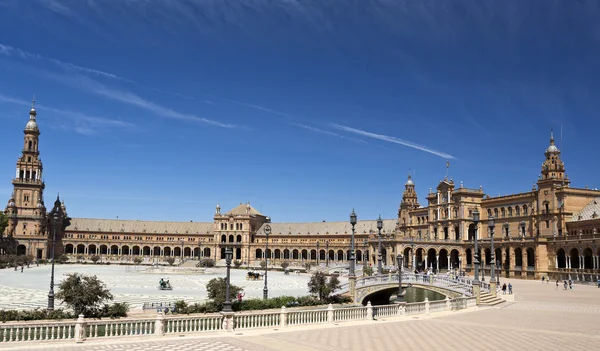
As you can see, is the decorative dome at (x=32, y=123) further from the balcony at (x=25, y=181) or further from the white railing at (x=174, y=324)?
the white railing at (x=174, y=324)

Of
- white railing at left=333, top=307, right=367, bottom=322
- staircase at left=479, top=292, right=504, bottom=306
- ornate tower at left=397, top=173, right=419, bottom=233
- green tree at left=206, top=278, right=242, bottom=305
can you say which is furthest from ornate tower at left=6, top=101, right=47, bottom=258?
white railing at left=333, top=307, right=367, bottom=322

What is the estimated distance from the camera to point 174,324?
21.6m

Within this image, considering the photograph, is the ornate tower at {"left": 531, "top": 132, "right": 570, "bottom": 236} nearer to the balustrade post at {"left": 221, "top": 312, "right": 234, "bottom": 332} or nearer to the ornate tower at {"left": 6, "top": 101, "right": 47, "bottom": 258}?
the balustrade post at {"left": 221, "top": 312, "right": 234, "bottom": 332}

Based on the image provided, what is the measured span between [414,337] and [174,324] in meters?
9.04

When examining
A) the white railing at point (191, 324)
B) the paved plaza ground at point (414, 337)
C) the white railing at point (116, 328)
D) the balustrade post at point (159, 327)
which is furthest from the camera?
the white railing at point (191, 324)

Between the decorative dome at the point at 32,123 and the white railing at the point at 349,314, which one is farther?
the decorative dome at the point at 32,123

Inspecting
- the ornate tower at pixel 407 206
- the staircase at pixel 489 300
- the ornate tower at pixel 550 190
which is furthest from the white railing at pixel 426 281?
the ornate tower at pixel 407 206

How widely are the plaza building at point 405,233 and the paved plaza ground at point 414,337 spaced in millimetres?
13803

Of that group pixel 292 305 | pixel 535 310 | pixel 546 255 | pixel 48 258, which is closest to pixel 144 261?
pixel 48 258

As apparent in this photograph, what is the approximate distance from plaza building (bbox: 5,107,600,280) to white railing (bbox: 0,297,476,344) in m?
18.2

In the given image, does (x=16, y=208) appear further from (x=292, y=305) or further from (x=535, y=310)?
(x=535, y=310)

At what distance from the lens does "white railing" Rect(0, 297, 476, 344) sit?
19203 mm

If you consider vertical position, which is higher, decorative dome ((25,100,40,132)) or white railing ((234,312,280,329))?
decorative dome ((25,100,40,132))

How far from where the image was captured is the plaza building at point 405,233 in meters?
79.7
